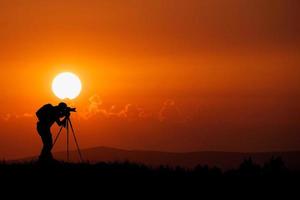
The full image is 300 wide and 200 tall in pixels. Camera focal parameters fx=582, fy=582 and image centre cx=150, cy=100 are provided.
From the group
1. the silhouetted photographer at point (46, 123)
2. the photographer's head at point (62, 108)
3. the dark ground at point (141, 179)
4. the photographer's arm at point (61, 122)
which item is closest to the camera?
the dark ground at point (141, 179)

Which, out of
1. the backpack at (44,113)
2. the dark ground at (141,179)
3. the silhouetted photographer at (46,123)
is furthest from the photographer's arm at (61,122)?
the dark ground at (141,179)

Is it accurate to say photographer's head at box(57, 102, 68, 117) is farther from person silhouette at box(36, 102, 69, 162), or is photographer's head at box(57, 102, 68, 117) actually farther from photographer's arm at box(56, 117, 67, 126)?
photographer's arm at box(56, 117, 67, 126)

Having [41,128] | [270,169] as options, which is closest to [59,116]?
[41,128]

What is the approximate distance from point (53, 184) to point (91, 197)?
2.19 meters

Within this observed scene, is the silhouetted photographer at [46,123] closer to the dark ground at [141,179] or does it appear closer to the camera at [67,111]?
the camera at [67,111]

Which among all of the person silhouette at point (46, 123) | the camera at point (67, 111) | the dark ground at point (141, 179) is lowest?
the dark ground at point (141, 179)

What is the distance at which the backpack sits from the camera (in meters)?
27.0

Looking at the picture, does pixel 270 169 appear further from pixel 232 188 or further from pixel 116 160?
pixel 116 160

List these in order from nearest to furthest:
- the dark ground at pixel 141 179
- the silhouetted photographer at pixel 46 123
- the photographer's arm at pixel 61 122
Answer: the dark ground at pixel 141 179 < the silhouetted photographer at pixel 46 123 < the photographer's arm at pixel 61 122

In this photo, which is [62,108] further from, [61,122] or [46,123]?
[46,123]

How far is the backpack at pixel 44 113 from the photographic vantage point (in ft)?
88.6

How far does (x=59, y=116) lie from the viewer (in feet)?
91.1

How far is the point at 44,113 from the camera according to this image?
88.7 feet

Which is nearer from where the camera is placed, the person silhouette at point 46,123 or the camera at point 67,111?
the person silhouette at point 46,123
